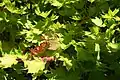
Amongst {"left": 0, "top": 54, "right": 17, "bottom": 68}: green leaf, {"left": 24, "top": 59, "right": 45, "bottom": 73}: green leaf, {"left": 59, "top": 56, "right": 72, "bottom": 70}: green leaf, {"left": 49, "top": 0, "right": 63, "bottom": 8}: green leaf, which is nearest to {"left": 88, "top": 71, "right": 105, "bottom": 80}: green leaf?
{"left": 59, "top": 56, "right": 72, "bottom": 70}: green leaf

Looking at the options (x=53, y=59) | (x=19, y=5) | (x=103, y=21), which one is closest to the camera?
(x=53, y=59)

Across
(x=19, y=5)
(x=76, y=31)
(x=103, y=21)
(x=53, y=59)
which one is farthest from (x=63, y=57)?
(x=19, y=5)

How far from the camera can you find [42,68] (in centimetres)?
179

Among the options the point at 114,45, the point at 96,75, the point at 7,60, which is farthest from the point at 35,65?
the point at 114,45

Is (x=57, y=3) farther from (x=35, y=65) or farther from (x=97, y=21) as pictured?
(x=35, y=65)

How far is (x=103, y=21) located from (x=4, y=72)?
0.66 m

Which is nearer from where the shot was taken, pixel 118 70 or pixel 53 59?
pixel 118 70

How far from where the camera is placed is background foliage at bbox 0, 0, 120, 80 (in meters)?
1.74

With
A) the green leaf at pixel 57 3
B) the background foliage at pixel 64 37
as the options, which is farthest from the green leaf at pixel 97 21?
the green leaf at pixel 57 3

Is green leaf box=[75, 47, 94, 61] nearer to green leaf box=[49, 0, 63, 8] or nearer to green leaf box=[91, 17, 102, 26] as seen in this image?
green leaf box=[91, 17, 102, 26]

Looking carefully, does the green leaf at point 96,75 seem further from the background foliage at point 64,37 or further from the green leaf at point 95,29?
the green leaf at point 95,29

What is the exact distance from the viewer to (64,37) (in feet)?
6.20

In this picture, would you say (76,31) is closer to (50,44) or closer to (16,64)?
(50,44)

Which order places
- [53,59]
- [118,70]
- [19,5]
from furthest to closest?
[19,5], [53,59], [118,70]
